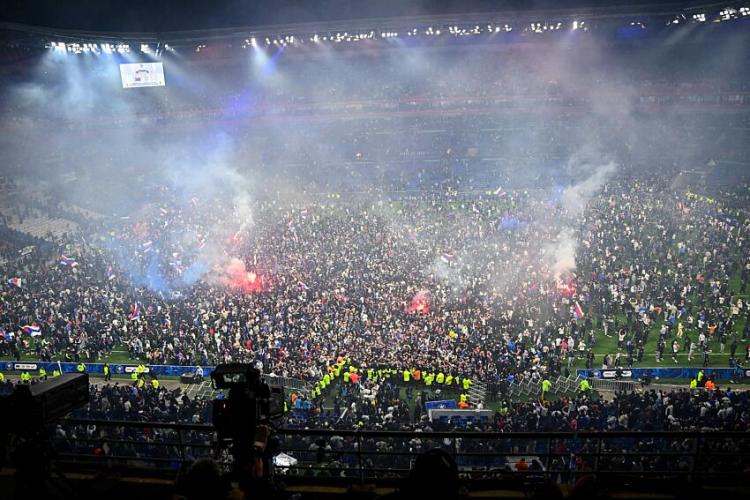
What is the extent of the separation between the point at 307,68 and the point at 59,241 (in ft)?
86.1

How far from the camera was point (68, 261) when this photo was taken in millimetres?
26953

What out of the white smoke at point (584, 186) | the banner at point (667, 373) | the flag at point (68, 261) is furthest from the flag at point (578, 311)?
the flag at point (68, 261)

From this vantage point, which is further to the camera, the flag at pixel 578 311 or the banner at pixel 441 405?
the flag at pixel 578 311

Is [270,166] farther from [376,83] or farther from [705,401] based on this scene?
[705,401]

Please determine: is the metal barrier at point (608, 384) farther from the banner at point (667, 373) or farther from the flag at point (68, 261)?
the flag at point (68, 261)

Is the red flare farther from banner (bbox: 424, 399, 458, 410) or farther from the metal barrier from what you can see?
the metal barrier

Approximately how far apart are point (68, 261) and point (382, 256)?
1547 cm

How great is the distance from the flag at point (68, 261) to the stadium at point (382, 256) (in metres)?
0.44

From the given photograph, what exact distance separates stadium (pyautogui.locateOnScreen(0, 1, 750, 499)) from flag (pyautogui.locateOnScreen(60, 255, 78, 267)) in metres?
0.44

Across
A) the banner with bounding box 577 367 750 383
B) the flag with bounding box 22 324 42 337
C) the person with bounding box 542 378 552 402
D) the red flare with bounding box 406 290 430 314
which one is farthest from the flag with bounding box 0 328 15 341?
the banner with bounding box 577 367 750 383

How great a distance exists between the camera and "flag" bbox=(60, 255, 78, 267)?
86.8ft

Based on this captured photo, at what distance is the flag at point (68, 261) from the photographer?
26.5 meters

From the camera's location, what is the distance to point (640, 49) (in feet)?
143

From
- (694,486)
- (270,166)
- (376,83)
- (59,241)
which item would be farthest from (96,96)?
(694,486)
